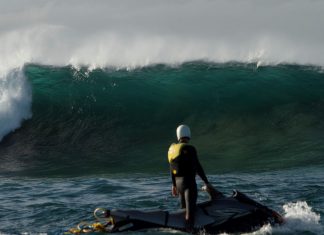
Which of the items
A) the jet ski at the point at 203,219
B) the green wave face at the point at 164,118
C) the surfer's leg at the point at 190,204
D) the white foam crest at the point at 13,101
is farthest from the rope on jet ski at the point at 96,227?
the white foam crest at the point at 13,101

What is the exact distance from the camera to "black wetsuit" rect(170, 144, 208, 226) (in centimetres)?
1134

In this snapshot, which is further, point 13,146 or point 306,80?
point 306,80

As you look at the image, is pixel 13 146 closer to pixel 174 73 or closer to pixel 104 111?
pixel 104 111

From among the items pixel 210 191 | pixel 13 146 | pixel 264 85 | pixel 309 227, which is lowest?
pixel 309 227

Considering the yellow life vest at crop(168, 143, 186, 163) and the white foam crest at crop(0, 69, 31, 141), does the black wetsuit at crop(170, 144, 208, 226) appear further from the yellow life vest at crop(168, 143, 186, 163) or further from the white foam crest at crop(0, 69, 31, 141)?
the white foam crest at crop(0, 69, 31, 141)

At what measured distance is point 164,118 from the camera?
74.0 feet

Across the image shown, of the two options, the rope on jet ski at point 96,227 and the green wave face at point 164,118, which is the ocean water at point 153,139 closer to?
the green wave face at point 164,118

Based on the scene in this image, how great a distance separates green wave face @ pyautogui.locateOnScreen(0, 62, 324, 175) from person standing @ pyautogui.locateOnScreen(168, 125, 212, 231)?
6.08m

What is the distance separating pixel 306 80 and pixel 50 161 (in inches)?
399

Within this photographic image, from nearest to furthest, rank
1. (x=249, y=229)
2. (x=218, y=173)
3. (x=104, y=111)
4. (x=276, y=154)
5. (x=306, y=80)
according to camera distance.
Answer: (x=249, y=229), (x=218, y=173), (x=276, y=154), (x=104, y=111), (x=306, y=80)

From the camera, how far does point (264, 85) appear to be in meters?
24.4

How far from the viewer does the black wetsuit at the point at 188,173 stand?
1134cm

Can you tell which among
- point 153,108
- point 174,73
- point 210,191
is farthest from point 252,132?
point 210,191

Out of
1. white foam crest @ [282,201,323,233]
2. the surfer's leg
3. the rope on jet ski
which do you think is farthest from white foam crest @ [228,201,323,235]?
the rope on jet ski
